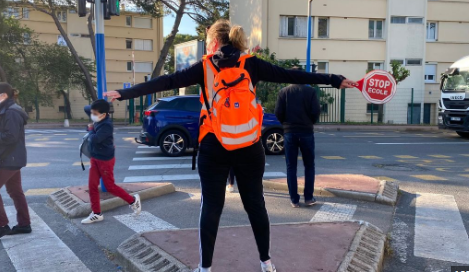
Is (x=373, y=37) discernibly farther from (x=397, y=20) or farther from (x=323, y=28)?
(x=323, y=28)

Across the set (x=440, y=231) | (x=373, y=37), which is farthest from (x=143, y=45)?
(x=440, y=231)

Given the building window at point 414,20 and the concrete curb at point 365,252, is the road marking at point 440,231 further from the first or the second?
the building window at point 414,20

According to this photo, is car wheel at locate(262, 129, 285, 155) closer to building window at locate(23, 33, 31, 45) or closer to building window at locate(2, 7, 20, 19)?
building window at locate(2, 7, 20, 19)

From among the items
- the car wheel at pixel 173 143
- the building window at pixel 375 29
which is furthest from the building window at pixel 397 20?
the car wheel at pixel 173 143

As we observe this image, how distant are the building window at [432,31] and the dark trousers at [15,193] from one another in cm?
3057

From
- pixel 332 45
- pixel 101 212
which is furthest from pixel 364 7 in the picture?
pixel 101 212

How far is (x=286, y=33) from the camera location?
28.2 meters

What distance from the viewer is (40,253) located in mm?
4566

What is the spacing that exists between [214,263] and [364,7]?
92.2 ft

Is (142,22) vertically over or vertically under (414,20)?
over

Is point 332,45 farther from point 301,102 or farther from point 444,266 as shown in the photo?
point 444,266

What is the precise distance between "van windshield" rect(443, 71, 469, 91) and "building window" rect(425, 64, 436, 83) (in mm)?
13058

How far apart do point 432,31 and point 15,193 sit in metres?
30.9

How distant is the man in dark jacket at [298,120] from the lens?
6.02 metres
